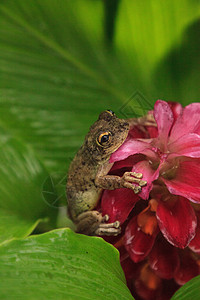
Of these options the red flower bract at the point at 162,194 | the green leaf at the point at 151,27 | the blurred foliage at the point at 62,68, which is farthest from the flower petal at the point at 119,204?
the green leaf at the point at 151,27

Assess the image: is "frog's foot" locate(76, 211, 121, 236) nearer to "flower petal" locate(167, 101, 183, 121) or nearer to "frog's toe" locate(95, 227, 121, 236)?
"frog's toe" locate(95, 227, 121, 236)

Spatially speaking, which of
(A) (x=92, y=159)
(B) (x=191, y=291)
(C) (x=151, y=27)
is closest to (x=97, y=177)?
(A) (x=92, y=159)

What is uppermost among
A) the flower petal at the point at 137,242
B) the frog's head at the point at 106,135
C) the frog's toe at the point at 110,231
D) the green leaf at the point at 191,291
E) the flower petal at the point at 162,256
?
the frog's head at the point at 106,135

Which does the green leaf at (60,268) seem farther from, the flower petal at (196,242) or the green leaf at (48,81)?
the green leaf at (48,81)

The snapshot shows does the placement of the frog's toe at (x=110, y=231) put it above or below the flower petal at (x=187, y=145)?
below

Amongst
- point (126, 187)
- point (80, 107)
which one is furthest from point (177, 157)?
point (80, 107)

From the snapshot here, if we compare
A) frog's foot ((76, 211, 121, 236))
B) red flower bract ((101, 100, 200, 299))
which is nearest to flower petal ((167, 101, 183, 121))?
red flower bract ((101, 100, 200, 299))
